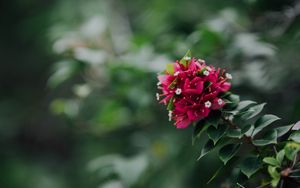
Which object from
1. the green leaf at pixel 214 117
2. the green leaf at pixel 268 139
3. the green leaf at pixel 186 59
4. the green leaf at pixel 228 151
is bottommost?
the green leaf at pixel 268 139

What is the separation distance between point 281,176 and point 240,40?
0.98m

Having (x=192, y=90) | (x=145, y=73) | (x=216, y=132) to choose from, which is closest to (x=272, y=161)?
(x=216, y=132)

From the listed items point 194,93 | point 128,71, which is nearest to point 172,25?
point 128,71

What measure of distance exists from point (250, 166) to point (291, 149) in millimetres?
133

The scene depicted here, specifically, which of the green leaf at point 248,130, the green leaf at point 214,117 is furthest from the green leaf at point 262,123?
the green leaf at point 214,117

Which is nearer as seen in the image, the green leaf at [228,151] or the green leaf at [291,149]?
the green leaf at [291,149]

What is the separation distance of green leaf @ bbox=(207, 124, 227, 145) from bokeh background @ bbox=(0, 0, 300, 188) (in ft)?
1.00

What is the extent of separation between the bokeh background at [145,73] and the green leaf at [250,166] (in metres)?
0.28

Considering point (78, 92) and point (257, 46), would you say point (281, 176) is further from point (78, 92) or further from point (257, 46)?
point (78, 92)

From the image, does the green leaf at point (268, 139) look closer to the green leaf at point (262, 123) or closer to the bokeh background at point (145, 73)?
the green leaf at point (262, 123)

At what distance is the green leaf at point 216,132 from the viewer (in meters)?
1.21

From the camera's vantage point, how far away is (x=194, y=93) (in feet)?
4.03

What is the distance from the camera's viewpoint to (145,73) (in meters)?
2.09

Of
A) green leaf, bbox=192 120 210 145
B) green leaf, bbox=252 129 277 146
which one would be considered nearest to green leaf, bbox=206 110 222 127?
green leaf, bbox=192 120 210 145
